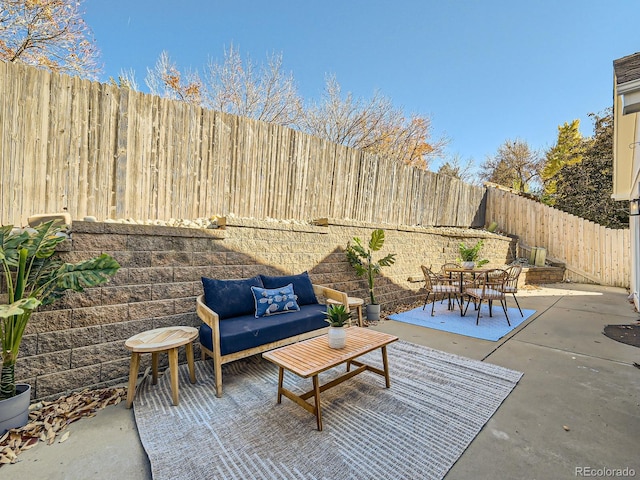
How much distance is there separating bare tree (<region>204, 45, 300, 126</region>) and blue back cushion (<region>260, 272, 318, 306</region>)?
21.3ft

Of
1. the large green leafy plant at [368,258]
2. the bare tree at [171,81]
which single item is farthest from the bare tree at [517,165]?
the bare tree at [171,81]

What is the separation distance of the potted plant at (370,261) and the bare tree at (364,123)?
6.04 meters

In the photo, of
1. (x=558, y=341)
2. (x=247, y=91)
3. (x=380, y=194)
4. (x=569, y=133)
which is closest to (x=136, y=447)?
(x=558, y=341)

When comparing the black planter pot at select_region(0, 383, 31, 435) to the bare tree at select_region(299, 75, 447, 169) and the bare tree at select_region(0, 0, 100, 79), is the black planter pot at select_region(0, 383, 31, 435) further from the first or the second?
the bare tree at select_region(299, 75, 447, 169)

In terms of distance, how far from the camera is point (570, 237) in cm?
869

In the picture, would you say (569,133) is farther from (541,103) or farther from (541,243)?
(541,243)

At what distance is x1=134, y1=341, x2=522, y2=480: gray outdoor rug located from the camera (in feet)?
5.53

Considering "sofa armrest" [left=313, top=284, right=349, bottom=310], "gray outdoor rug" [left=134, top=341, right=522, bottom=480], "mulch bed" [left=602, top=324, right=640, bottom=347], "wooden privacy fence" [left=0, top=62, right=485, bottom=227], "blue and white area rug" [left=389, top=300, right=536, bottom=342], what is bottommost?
"gray outdoor rug" [left=134, top=341, right=522, bottom=480]

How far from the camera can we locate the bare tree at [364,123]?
31.5 feet

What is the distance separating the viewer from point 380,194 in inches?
244

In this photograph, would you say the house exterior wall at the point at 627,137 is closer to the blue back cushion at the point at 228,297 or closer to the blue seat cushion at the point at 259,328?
the blue seat cushion at the point at 259,328

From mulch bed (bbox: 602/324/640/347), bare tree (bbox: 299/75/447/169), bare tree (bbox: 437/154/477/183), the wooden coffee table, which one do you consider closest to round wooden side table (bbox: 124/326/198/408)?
the wooden coffee table

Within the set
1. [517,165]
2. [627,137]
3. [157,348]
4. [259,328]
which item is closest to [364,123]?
[627,137]

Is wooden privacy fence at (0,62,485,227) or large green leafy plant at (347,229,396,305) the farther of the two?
large green leafy plant at (347,229,396,305)
